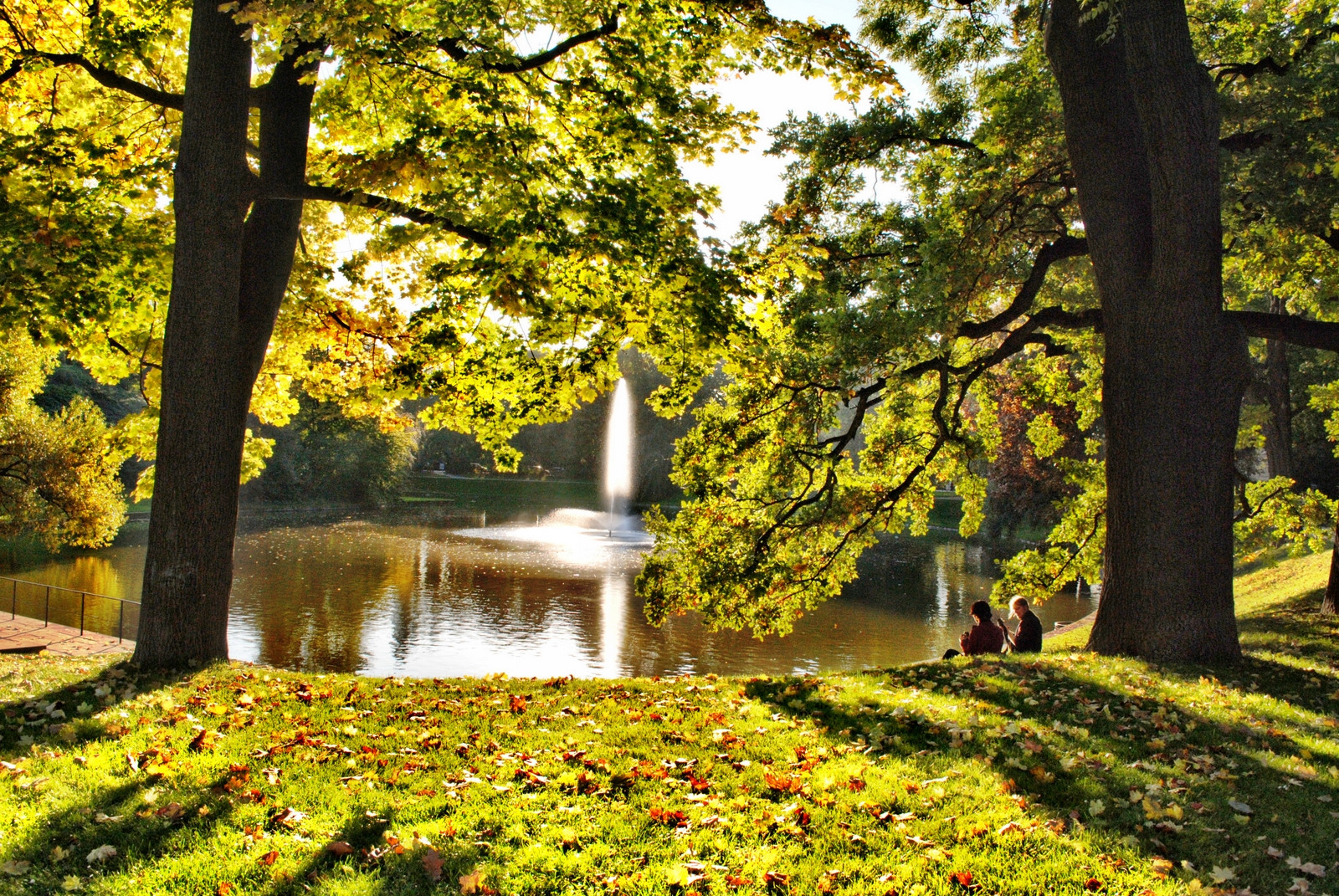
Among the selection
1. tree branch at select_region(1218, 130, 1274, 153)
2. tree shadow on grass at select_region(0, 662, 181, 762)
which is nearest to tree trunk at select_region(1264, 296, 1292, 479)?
tree branch at select_region(1218, 130, 1274, 153)

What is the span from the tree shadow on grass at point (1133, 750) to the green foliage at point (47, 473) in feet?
66.2

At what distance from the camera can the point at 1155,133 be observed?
8.05m

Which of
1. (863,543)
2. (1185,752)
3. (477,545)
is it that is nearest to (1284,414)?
(863,543)

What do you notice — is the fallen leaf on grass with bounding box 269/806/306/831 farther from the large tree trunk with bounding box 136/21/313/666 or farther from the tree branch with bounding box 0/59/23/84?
the tree branch with bounding box 0/59/23/84

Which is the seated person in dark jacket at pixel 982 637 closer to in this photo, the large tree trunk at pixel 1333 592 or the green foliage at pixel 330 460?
the large tree trunk at pixel 1333 592

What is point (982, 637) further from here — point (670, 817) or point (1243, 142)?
point (670, 817)

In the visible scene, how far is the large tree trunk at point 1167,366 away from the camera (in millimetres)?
8008

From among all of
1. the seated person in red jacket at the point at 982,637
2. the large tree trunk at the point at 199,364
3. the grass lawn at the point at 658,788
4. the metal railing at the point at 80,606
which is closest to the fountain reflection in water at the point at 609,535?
the seated person in red jacket at the point at 982,637

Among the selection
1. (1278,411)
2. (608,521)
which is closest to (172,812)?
(1278,411)

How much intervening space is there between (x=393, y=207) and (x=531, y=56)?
2.12 metres

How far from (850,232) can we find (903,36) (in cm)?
244

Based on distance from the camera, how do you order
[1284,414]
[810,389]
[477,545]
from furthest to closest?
[477,545] < [1284,414] < [810,389]

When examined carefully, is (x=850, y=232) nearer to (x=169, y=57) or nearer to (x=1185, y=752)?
(x=1185, y=752)

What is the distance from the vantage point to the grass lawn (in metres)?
3.53
